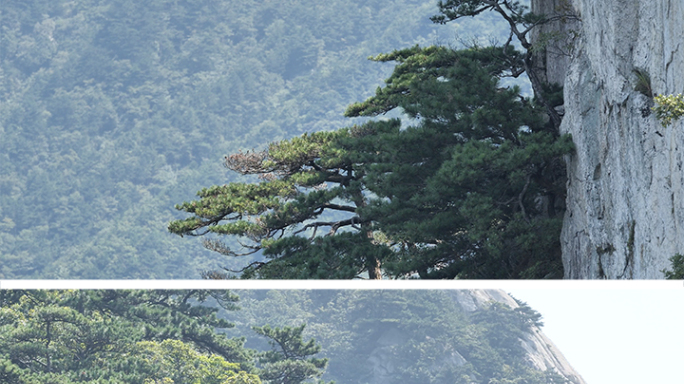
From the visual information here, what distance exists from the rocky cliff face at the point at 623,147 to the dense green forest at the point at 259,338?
76.3 inches

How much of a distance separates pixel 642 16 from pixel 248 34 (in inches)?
1973

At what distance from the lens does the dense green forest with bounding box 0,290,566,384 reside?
14.7 ft

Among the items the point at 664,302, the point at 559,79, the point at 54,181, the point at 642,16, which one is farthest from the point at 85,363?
the point at 54,181

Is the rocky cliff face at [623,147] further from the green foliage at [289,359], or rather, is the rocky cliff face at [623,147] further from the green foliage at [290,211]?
the green foliage at [289,359]

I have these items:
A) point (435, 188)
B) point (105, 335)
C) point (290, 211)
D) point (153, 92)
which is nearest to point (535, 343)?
point (105, 335)

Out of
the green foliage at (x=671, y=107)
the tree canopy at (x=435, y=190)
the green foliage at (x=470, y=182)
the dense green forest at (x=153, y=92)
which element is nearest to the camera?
the green foliage at (x=671, y=107)

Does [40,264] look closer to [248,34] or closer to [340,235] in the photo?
[248,34]

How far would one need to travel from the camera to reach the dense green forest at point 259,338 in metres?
4.47

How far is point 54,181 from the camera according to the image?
154 ft

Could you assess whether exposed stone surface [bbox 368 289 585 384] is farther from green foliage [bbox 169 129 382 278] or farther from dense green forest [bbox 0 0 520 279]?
dense green forest [bbox 0 0 520 279]

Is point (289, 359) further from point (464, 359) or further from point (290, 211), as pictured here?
point (290, 211)

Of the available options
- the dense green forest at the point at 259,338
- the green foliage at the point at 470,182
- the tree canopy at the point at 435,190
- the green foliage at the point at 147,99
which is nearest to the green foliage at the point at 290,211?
the tree canopy at the point at 435,190

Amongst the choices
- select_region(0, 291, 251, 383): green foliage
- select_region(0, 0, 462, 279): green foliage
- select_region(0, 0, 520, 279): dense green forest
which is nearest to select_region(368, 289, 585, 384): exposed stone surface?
select_region(0, 291, 251, 383): green foliage

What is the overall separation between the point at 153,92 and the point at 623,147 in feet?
158
